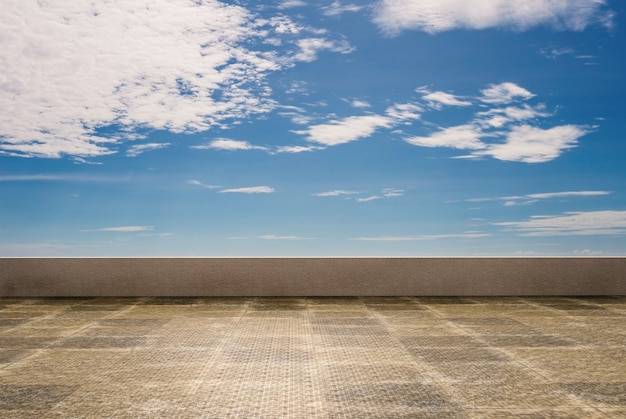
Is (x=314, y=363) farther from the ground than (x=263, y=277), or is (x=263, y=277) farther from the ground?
(x=263, y=277)

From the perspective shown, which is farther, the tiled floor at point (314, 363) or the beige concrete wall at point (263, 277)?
the beige concrete wall at point (263, 277)

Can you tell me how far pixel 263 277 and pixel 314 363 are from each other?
18.2 feet

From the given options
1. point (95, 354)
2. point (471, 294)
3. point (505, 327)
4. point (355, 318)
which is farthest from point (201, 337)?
point (471, 294)

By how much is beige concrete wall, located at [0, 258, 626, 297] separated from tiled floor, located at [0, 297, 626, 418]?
71.5 inches

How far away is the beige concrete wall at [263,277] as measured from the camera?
10570mm

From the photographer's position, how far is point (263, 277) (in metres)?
10.6

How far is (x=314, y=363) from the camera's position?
510 centimetres

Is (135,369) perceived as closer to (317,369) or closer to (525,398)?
(317,369)

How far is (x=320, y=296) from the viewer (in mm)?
10523

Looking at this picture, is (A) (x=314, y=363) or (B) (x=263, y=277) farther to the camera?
(B) (x=263, y=277)

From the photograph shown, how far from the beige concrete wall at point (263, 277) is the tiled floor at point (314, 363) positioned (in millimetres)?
→ 1815

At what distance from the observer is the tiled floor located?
388 cm

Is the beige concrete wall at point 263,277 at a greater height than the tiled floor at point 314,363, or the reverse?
the beige concrete wall at point 263,277

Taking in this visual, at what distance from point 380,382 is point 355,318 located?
11.2 ft
